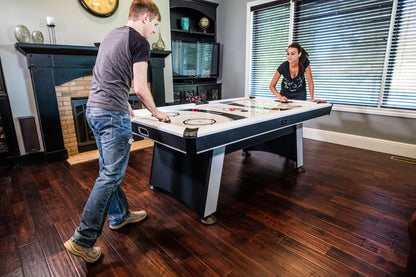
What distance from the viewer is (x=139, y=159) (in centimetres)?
307

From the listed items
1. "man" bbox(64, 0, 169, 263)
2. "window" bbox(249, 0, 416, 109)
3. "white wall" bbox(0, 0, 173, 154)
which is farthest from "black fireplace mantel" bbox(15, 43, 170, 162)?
"window" bbox(249, 0, 416, 109)

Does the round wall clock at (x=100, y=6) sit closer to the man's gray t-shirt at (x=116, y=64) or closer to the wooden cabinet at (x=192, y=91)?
the wooden cabinet at (x=192, y=91)

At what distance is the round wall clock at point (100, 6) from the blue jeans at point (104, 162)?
8.05 feet

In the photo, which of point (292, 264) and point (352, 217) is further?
point (352, 217)

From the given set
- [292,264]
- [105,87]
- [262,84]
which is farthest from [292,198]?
[262,84]

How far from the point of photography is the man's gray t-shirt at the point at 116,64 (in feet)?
4.17

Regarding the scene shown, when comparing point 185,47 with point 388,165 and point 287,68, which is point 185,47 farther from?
point 388,165

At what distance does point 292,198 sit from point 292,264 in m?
0.78

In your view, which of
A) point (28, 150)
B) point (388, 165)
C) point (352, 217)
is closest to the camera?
point (352, 217)

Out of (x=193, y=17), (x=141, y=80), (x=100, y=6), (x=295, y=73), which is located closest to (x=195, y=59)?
(x=193, y=17)

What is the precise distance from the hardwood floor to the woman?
3.28 ft

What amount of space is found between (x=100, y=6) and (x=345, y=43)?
3.28 meters

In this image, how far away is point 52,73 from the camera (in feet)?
9.66

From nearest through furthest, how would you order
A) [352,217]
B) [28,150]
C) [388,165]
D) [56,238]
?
[56,238] → [352,217] → [388,165] → [28,150]
